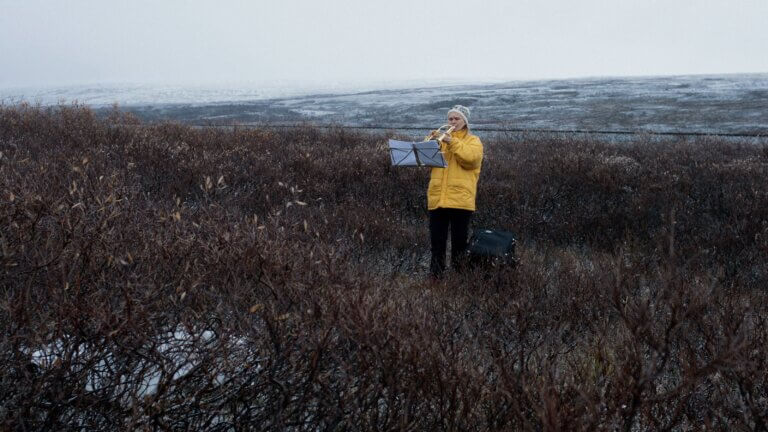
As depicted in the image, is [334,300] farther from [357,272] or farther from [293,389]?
[357,272]

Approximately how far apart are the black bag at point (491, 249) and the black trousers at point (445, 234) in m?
0.12

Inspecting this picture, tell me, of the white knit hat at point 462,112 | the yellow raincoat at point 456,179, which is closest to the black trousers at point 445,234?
the yellow raincoat at point 456,179

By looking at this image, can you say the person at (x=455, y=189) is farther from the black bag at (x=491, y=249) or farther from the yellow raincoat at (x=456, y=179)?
the black bag at (x=491, y=249)

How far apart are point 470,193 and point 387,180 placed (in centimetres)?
322

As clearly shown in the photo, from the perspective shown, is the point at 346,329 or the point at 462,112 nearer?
the point at 346,329

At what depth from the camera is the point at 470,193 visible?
5.10m

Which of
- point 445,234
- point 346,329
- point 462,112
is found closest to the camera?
point 346,329

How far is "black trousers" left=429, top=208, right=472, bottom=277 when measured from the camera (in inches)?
205

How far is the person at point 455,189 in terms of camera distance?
491cm

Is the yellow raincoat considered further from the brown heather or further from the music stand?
the brown heather

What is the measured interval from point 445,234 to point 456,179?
1.75 ft

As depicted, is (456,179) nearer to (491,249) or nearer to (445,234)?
(445,234)

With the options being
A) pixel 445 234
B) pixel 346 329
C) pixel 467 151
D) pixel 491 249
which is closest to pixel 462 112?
pixel 467 151

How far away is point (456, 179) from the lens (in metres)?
5.05
